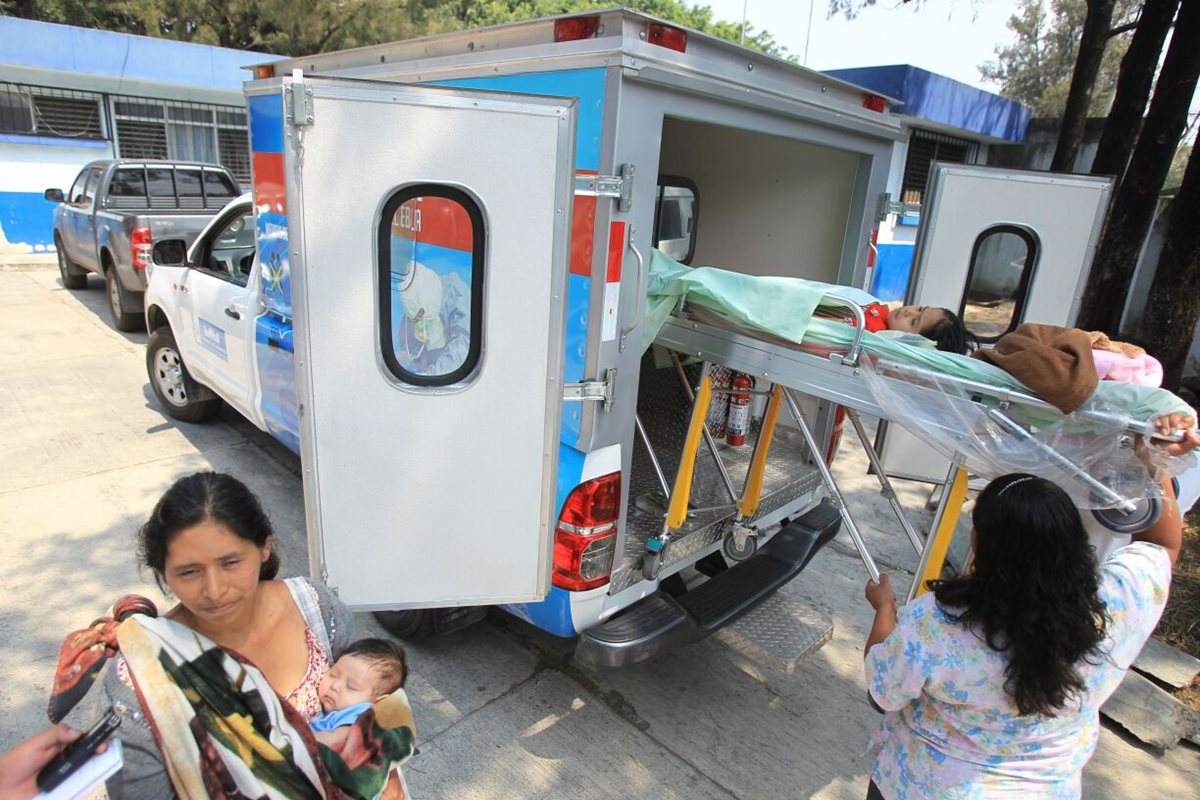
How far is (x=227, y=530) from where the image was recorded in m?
1.49

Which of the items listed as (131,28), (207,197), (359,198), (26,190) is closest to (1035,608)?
(359,198)

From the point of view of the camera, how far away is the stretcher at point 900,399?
188cm

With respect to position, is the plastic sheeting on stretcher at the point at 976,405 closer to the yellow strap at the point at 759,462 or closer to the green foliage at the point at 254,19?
the yellow strap at the point at 759,462

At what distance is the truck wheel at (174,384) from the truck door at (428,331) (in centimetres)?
377

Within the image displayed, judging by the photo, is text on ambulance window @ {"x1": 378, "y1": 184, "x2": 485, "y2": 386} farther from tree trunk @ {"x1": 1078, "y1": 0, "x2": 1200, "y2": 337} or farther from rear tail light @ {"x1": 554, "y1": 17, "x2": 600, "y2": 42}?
tree trunk @ {"x1": 1078, "y1": 0, "x2": 1200, "y2": 337}

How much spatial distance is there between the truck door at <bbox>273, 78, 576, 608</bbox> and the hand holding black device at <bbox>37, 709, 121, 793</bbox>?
4.09ft

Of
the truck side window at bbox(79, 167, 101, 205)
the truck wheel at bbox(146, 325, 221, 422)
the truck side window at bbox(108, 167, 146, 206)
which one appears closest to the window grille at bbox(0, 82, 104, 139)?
the truck side window at bbox(79, 167, 101, 205)

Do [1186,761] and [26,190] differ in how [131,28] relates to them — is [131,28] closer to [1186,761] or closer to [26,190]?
[26,190]

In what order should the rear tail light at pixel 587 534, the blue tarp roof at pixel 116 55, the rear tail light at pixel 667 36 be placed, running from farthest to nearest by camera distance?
1. the blue tarp roof at pixel 116 55
2. the rear tail light at pixel 587 534
3. the rear tail light at pixel 667 36

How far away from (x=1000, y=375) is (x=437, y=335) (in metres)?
1.72

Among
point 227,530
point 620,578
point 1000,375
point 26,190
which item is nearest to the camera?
point 227,530

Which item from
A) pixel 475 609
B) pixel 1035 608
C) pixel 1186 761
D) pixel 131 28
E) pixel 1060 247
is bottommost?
pixel 1186 761

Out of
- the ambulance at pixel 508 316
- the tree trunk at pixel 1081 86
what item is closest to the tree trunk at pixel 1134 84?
the tree trunk at pixel 1081 86

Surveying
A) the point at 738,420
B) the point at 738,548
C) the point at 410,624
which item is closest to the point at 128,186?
the point at 410,624
